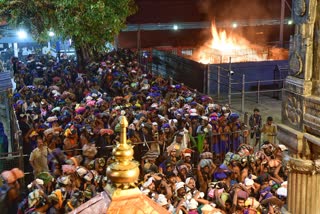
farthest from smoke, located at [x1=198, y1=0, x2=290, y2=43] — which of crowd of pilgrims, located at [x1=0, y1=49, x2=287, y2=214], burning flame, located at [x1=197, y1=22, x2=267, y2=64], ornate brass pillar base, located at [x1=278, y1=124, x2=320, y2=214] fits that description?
ornate brass pillar base, located at [x1=278, y1=124, x2=320, y2=214]

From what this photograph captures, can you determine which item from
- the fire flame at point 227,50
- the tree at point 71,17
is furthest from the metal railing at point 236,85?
the tree at point 71,17

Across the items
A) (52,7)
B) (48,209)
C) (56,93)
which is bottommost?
(48,209)

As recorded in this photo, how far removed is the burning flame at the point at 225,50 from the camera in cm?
2702

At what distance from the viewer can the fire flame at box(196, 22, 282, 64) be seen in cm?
2703

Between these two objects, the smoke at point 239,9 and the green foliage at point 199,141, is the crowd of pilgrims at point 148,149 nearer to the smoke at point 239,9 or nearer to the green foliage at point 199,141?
the green foliage at point 199,141

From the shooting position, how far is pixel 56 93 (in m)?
15.7

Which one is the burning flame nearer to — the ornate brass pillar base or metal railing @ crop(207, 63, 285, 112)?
metal railing @ crop(207, 63, 285, 112)

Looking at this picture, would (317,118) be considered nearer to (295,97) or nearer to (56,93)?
(295,97)

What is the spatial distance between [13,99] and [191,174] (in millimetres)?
7750

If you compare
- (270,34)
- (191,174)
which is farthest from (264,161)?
(270,34)

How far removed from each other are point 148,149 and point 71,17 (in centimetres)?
954

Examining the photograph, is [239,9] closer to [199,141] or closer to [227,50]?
[227,50]

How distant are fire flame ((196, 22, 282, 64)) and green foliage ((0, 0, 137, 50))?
6.53 meters

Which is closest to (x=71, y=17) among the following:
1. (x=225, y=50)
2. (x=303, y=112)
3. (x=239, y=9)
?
(x=225, y=50)
